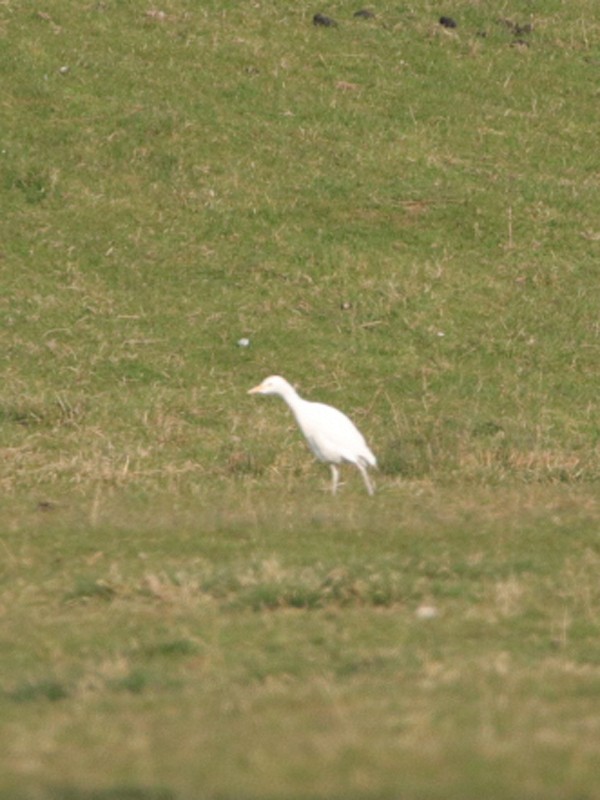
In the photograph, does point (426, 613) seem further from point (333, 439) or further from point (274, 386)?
point (274, 386)

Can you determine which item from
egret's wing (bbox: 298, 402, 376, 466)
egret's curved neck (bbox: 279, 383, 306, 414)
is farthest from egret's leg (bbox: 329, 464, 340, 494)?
egret's curved neck (bbox: 279, 383, 306, 414)

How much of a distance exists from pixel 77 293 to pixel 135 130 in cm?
470

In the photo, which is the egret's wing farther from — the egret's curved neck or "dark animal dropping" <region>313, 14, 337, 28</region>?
"dark animal dropping" <region>313, 14, 337, 28</region>

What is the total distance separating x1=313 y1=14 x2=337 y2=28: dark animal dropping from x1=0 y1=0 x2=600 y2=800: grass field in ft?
0.66

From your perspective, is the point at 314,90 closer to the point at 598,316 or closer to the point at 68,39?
the point at 68,39

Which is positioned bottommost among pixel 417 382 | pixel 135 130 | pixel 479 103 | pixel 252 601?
pixel 252 601

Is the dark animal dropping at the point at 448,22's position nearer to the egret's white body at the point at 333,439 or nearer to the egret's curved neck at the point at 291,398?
the egret's curved neck at the point at 291,398

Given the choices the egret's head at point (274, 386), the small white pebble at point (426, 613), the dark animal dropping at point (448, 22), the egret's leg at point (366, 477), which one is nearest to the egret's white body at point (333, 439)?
Answer: the egret's leg at point (366, 477)

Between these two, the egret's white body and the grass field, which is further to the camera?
the egret's white body

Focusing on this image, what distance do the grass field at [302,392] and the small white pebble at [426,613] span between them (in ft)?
0.14

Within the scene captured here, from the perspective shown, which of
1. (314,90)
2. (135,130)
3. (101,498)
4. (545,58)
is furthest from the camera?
(545,58)

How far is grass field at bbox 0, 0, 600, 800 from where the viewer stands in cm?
698

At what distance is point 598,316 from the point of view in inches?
876

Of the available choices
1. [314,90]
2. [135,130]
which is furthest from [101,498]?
[314,90]
